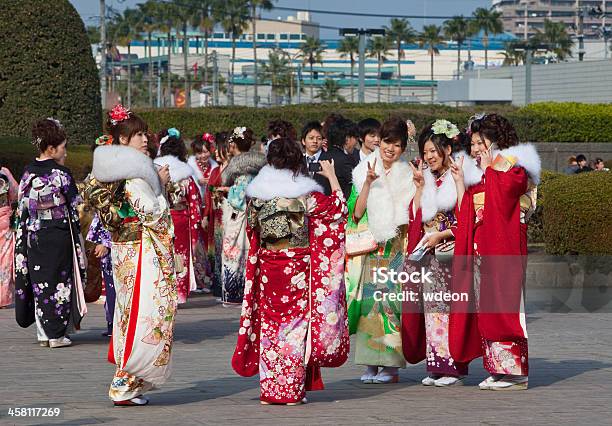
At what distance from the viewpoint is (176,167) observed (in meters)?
13.4

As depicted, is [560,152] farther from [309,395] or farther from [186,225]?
[309,395]

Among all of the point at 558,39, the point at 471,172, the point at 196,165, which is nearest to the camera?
the point at 471,172

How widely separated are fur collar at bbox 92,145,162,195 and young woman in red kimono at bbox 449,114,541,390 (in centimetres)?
201

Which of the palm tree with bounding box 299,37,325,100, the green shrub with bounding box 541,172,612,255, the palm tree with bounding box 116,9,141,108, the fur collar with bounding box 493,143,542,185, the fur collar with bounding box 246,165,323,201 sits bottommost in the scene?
the green shrub with bounding box 541,172,612,255

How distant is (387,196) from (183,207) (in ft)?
18.9

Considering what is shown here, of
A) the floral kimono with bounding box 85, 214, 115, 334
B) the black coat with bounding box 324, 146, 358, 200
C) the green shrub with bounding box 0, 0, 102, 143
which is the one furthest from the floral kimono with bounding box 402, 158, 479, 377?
the green shrub with bounding box 0, 0, 102, 143

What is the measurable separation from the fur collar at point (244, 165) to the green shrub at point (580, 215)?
13.8 ft

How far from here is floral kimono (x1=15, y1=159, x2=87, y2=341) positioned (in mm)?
10000

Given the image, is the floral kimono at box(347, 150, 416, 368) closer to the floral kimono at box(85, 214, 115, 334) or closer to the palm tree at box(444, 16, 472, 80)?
the floral kimono at box(85, 214, 115, 334)

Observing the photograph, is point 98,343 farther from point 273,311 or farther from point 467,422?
point 467,422

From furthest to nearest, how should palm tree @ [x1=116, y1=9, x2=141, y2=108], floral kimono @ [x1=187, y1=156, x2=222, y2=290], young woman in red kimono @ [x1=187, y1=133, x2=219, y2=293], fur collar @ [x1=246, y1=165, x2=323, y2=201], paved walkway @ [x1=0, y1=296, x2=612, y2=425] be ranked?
palm tree @ [x1=116, y1=9, x2=141, y2=108]
young woman in red kimono @ [x1=187, y1=133, x2=219, y2=293]
floral kimono @ [x1=187, y1=156, x2=222, y2=290]
fur collar @ [x1=246, y1=165, x2=323, y2=201]
paved walkway @ [x1=0, y1=296, x2=612, y2=425]

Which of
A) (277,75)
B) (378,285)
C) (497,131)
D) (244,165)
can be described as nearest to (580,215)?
(244,165)

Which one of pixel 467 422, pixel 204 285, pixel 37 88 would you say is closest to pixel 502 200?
pixel 467 422

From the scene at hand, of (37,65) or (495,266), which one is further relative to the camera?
(37,65)
